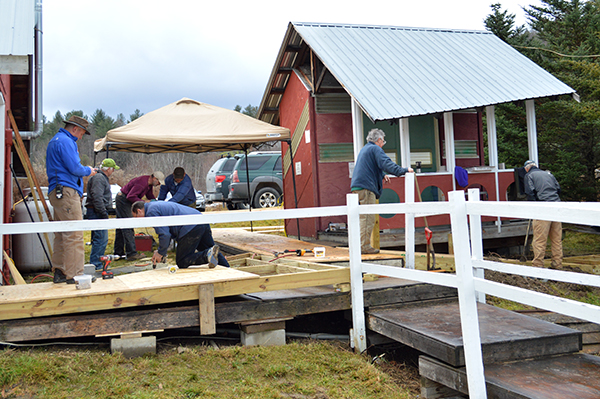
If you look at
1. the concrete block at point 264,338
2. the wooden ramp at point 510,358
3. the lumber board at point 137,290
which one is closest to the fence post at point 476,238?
the wooden ramp at point 510,358

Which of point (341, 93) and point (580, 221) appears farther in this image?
point (341, 93)

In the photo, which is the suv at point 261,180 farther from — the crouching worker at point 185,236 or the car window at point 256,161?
the crouching worker at point 185,236

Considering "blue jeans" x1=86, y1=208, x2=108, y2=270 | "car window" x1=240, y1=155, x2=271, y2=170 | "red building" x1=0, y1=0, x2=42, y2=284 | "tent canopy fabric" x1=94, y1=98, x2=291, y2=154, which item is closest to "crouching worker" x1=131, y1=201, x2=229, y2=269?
"red building" x1=0, y1=0, x2=42, y2=284

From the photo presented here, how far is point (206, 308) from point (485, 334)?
244 cm

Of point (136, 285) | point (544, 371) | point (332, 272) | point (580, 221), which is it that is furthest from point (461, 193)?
point (136, 285)

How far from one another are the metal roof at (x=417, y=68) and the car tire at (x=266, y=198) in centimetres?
510

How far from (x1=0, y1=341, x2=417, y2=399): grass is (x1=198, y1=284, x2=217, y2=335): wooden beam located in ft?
0.65

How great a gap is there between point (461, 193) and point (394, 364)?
2.14 m

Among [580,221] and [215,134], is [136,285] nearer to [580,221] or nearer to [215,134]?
[580,221]

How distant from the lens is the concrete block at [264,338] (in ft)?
16.5

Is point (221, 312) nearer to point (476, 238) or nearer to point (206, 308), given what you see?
point (206, 308)

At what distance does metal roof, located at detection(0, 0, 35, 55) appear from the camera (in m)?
4.51

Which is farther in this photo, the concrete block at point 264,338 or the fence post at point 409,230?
the fence post at point 409,230

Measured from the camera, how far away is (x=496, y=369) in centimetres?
366
